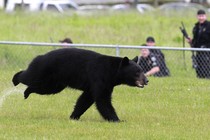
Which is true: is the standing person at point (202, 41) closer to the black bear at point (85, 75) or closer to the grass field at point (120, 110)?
the grass field at point (120, 110)

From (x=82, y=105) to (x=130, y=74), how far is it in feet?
2.87

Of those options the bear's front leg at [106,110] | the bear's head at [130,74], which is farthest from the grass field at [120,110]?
the bear's head at [130,74]

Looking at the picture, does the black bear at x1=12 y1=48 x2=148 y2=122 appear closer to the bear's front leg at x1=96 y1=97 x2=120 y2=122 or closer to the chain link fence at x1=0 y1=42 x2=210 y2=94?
the bear's front leg at x1=96 y1=97 x2=120 y2=122

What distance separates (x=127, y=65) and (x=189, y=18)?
18.2 meters

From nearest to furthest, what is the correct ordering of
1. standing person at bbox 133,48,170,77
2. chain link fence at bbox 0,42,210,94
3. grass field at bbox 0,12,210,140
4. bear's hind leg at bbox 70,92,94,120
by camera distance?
grass field at bbox 0,12,210,140 → bear's hind leg at bbox 70,92,94,120 → chain link fence at bbox 0,42,210,94 → standing person at bbox 133,48,170,77

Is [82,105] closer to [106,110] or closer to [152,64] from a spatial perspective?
[106,110]

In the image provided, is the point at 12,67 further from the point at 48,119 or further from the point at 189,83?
the point at 48,119

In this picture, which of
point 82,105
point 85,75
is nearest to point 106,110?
point 82,105

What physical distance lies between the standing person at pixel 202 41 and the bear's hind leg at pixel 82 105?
5678 millimetres

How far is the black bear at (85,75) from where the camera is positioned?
10.1 m

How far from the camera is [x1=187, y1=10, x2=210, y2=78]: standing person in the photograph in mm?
15664

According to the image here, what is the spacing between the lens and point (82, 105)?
10.4 metres

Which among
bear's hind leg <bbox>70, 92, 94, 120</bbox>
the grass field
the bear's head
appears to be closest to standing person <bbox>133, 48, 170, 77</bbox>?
the grass field

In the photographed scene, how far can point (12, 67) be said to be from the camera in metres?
16.3
